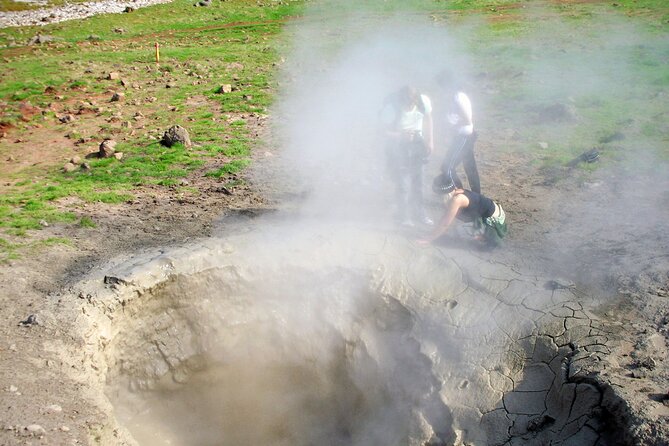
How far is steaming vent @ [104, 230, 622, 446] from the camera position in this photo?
3957 mm

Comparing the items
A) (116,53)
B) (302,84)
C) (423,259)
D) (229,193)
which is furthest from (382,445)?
(116,53)

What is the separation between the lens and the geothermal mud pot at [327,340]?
13.0ft

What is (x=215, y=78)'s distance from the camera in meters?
11.4

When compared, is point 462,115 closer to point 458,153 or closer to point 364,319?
point 458,153

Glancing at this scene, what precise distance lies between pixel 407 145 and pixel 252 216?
68.7 inches

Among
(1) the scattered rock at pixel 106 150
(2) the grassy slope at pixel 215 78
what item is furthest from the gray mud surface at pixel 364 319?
(1) the scattered rock at pixel 106 150

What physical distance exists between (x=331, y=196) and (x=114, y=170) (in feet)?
9.37

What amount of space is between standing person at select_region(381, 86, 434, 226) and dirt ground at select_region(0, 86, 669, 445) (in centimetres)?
100

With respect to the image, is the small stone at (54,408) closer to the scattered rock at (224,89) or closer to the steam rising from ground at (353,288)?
the steam rising from ground at (353,288)

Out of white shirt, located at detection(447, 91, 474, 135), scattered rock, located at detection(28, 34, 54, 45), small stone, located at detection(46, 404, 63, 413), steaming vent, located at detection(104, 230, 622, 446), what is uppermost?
white shirt, located at detection(447, 91, 474, 135)

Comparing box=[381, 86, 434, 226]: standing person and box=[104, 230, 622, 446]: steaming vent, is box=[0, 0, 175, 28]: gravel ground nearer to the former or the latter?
box=[381, 86, 434, 226]: standing person

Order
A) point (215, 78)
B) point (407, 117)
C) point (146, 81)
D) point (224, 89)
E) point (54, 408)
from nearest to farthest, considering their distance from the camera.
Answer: point (54, 408)
point (407, 117)
point (224, 89)
point (146, 81)
point (215, 78)

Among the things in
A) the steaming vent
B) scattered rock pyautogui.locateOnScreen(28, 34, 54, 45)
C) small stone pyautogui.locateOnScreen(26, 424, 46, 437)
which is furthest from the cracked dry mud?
scattered rock pyautogui.locateOnScreen(28, 34, 54, 45)

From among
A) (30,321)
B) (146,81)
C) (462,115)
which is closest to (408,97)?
(462,115)
